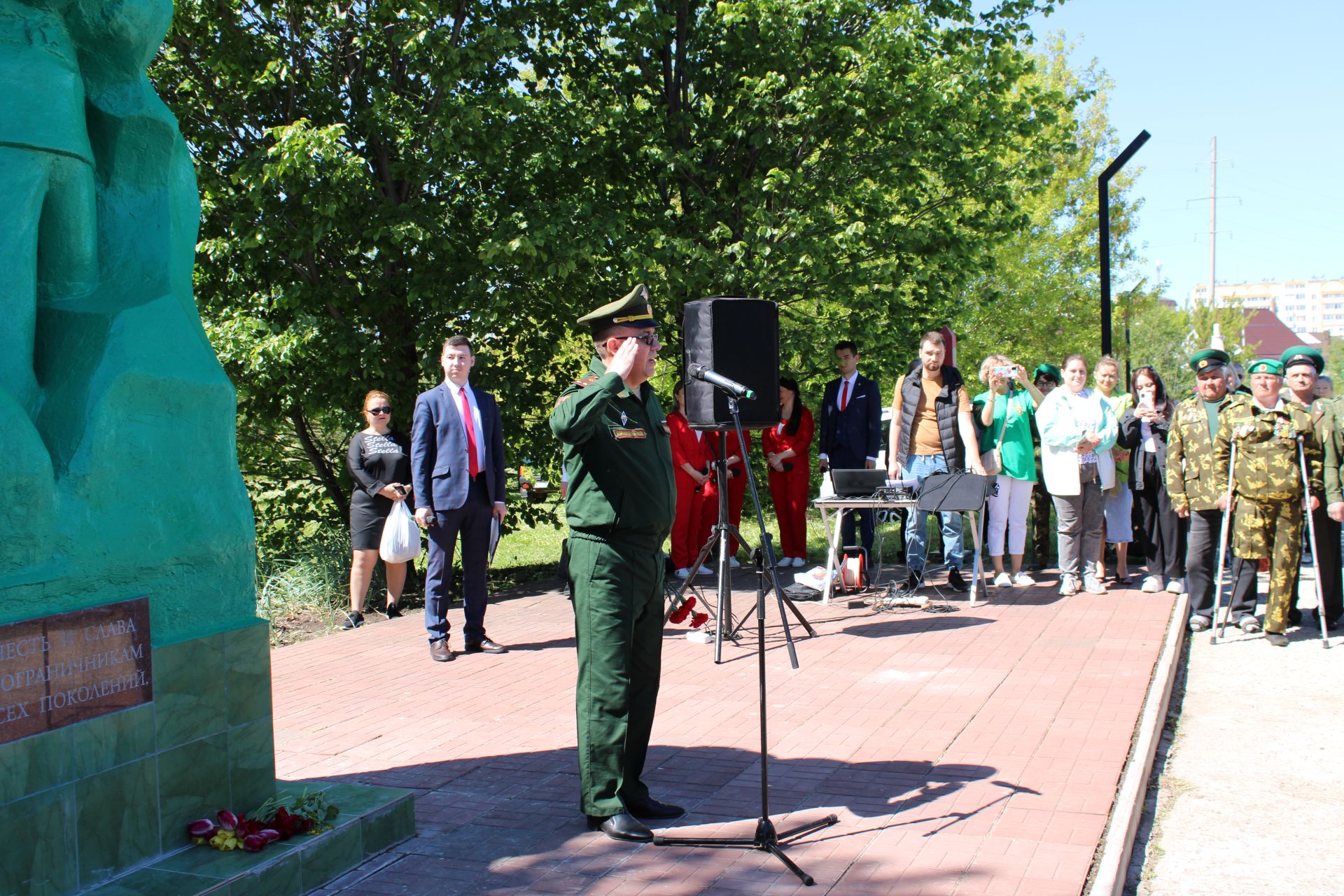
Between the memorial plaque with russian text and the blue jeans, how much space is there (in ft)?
23.7

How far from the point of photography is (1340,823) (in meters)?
4.75

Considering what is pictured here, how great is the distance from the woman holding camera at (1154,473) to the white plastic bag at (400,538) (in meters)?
6.27

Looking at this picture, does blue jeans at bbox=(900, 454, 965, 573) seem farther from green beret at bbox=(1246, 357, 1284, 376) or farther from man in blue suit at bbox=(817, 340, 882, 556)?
green beret at bbox=(1246, 357, 1284, 376)

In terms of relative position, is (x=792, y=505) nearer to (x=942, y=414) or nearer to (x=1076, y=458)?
(x=942, y=414)

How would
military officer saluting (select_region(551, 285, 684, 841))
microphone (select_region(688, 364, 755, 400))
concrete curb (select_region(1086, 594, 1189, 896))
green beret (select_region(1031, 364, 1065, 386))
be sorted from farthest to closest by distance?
green beret (select_region(1031, 364, 1065, 386))
military officer saluting (select_region(551, 285, 684, 841))
microphone (select_region(688, 364, 755, 400))
concrete curb (select_region(1086, 594, 1189, 896))

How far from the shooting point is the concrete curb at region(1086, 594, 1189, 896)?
401 cm

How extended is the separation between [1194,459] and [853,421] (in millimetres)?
3408

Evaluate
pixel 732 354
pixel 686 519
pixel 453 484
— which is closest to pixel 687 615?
pixel 453 484

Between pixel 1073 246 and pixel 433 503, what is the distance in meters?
17.1

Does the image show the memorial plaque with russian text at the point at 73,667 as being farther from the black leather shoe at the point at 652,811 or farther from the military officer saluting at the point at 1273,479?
the military officer saluting at the point at 1273,479

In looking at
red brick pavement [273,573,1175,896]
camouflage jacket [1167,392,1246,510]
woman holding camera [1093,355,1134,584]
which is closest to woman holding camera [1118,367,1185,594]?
woman holding camera [1093,355,1134,584]

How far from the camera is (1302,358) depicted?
827cm

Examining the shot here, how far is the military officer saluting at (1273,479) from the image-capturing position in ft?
26.4

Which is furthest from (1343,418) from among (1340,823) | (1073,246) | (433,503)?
(1073,246)
